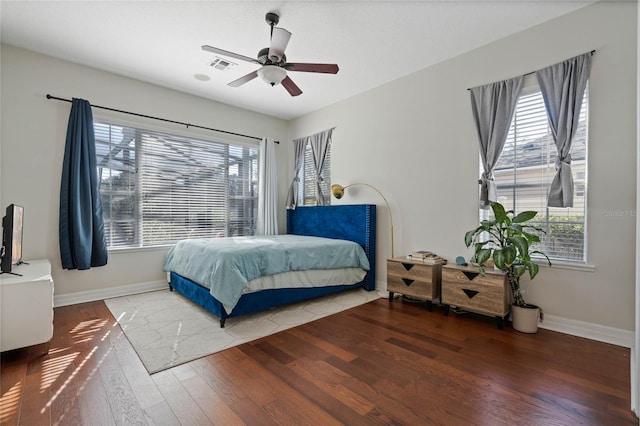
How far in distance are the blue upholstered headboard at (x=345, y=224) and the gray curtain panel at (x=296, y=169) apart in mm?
258

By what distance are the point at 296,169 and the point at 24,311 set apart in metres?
4.05

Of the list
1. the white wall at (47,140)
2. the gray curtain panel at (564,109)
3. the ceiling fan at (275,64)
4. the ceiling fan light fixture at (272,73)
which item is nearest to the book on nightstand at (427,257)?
the gray curtain panel at (564,109)

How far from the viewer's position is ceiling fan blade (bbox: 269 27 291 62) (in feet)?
7.64

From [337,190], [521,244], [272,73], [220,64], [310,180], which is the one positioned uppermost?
[220,64]

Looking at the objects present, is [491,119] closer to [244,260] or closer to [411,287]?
[411,287]

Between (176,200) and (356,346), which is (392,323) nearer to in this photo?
(356,346)

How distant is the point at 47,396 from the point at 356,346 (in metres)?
2.01

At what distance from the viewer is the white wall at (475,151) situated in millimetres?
2422

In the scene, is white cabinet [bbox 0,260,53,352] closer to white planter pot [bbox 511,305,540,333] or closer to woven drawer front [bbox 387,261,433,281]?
woven drawer front [bbox 387,261,433,281]

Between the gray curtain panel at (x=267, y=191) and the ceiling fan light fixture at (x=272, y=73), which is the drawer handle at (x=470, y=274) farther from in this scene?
the gray curtain panel at (x=267, y=191)

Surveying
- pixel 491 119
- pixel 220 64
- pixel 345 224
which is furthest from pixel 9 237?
pixel 491 119

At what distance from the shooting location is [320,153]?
16.5 ft

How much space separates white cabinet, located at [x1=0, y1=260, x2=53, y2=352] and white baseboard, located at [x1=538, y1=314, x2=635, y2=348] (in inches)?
165

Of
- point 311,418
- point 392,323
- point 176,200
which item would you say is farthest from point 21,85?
point 392,323
